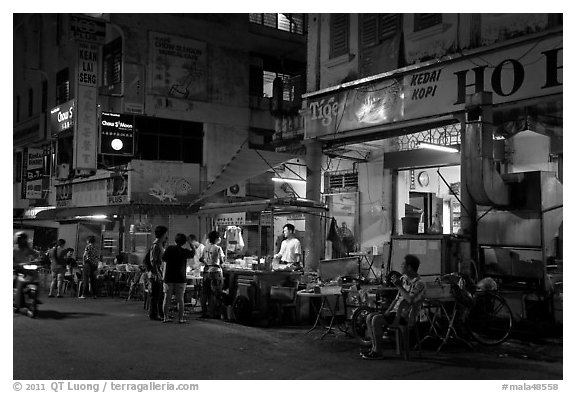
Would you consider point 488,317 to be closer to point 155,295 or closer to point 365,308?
point 365,308

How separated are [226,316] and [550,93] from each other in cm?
720

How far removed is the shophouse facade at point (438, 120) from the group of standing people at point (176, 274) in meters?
2.93

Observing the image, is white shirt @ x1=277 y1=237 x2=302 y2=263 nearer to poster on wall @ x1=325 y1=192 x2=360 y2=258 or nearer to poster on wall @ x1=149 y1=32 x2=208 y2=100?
poster on wall @ x1=325 y1=192 x2=360 y2=258

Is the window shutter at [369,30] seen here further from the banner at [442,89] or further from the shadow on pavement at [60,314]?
the shadow on pavement at [60,314]

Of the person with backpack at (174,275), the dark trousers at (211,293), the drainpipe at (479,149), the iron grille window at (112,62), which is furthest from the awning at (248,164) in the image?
the iron grille window at (112,62)

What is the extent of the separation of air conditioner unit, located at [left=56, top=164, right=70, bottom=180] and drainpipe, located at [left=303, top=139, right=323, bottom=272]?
12.3 metres

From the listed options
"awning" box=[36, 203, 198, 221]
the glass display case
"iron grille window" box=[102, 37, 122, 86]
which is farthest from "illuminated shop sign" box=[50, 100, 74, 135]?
the glass display case

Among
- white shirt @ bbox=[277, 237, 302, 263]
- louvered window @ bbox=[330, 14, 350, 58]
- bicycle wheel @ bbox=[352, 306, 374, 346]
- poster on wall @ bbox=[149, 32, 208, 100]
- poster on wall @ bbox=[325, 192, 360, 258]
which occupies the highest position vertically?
poster on wall @ bbox=[149, 32, 208, 100]

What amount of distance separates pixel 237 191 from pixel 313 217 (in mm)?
6543

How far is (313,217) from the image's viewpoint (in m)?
13.7

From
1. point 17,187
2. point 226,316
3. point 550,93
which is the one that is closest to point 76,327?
point 226,316

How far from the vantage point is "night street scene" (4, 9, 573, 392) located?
7.88 meters

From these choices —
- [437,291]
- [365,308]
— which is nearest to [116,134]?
[365,308]

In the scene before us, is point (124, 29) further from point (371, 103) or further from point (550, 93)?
point (550, 93)
